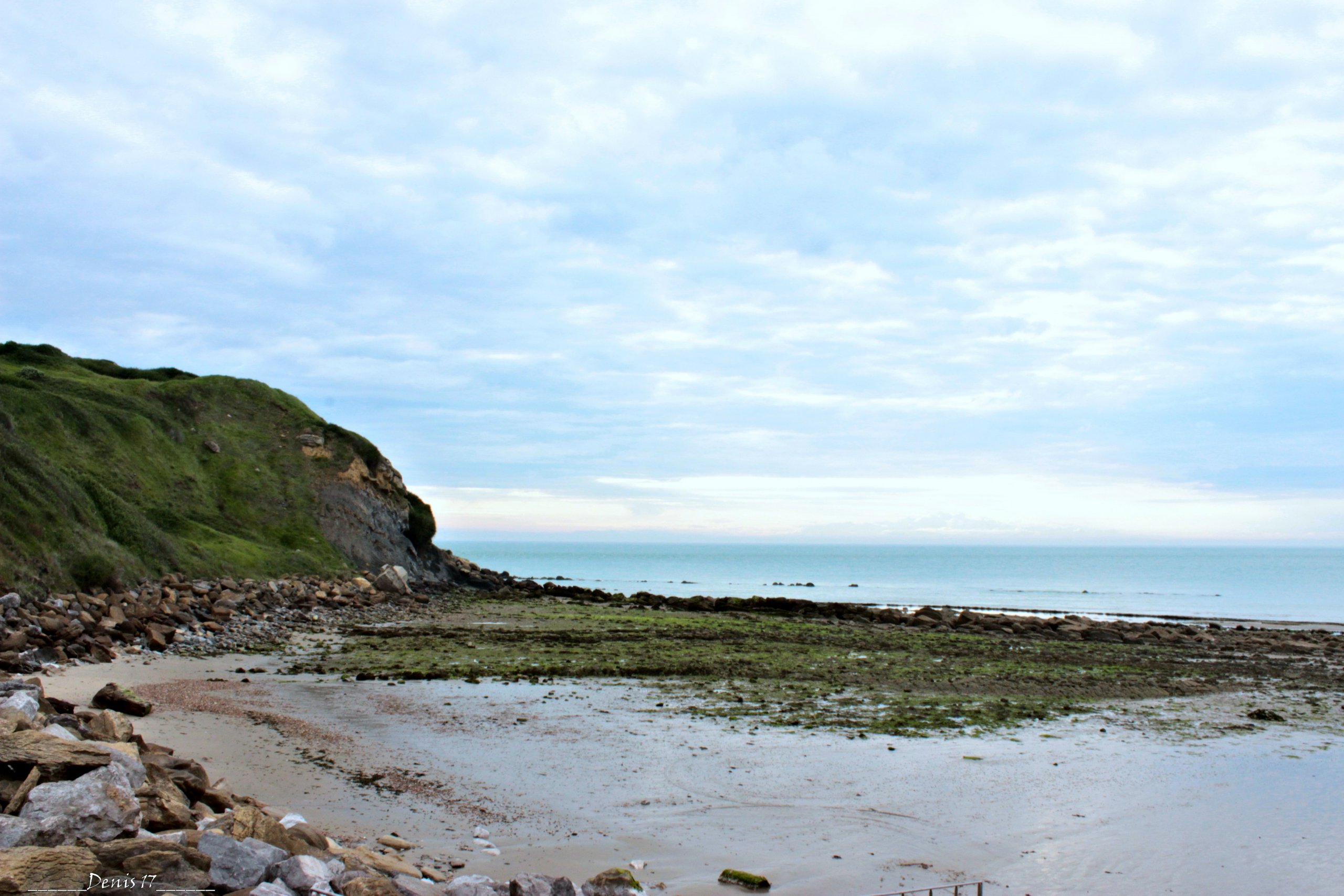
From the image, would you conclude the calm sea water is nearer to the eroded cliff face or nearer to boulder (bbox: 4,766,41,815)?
the eroded cliff face

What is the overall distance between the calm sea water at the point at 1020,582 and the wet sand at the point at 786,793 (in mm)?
48168

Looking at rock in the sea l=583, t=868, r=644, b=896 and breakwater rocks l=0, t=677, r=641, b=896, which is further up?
breakwater rocks l=0, t=677, r=641, b=896

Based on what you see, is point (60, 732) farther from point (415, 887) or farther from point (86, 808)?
point (415, 887)

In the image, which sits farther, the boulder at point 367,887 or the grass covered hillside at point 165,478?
the grass covered hillside at point 165,478

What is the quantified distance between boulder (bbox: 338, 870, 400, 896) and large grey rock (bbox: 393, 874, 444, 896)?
7 cm

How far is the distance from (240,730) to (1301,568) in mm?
159294

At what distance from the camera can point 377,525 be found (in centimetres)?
5062

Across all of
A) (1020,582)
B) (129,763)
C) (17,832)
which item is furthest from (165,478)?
(1020,582)

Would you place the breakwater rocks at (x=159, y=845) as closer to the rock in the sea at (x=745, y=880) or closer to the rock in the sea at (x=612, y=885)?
the rock in the sea at (x=612, y=885)

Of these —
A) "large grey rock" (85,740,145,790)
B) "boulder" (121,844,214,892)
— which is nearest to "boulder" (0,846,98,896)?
"boulder" (121,844,214,892)

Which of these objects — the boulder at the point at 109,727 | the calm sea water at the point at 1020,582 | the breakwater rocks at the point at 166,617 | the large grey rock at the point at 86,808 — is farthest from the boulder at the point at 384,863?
the calm sea water at the point at 1020,582

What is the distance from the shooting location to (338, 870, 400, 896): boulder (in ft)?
18.7

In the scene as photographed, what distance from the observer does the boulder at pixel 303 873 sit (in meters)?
5.62

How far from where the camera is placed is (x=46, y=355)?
5234 centimetres
